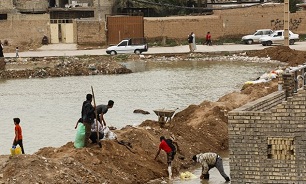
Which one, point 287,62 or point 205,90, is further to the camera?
point 287,62

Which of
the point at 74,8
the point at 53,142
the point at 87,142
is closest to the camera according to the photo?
the point at 87,142

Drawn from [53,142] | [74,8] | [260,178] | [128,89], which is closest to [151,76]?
[128,89]

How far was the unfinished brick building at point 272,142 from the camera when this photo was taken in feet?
47.6

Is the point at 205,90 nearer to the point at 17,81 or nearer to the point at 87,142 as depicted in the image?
the point at 17,81

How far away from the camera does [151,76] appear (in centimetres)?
4319

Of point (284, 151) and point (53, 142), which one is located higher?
point (284, 151)

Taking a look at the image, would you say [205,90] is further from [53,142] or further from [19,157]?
[19,157]

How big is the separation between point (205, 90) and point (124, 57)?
1505 cm

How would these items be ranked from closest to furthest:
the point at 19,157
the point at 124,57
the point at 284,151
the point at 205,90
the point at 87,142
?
the point at 284,151
the point at 19,157
the point at 87,142
the point at 205,90
the point at 124,57

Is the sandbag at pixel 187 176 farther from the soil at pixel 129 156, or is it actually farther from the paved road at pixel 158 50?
the paved road at pixel 158 50

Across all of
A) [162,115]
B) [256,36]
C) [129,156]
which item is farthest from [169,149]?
[256,36]

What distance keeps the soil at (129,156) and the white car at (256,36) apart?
3010 cm

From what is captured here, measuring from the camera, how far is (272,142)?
14672 millimetres

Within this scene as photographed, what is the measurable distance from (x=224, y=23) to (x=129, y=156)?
40848 mm
